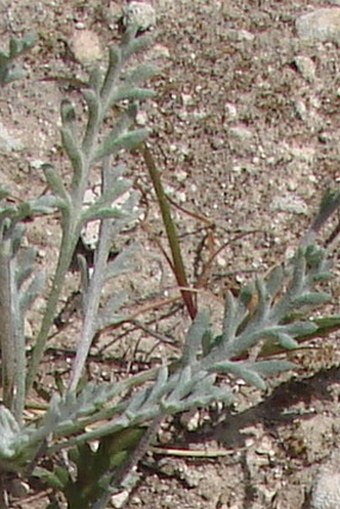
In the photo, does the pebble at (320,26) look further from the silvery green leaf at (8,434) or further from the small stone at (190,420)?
the silvery green leaf at (8,434)

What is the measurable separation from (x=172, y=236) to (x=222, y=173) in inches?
15.8

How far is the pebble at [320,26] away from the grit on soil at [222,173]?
Answer: 0.02m

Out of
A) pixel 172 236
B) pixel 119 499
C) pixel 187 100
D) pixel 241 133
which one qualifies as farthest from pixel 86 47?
pixel 119 499

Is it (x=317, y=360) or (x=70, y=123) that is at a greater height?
(x=70, y=123)

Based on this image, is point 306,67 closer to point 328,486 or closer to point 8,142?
point 8,142

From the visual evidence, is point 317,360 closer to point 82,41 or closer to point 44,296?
point 44,296

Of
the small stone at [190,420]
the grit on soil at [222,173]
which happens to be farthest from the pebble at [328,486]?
the small stone at [190,420]

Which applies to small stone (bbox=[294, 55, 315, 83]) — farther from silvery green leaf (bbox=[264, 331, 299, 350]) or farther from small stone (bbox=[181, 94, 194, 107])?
silvery green leaf (bbox=[264, 331, 299, 350])

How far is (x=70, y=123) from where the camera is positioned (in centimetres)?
174

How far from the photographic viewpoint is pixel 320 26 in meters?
2.77

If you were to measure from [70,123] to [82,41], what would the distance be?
1005 mm

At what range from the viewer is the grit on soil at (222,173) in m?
2.08

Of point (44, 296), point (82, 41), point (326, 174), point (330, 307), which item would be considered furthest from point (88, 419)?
point (82, 41)

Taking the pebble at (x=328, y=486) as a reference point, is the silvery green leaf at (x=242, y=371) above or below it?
above
